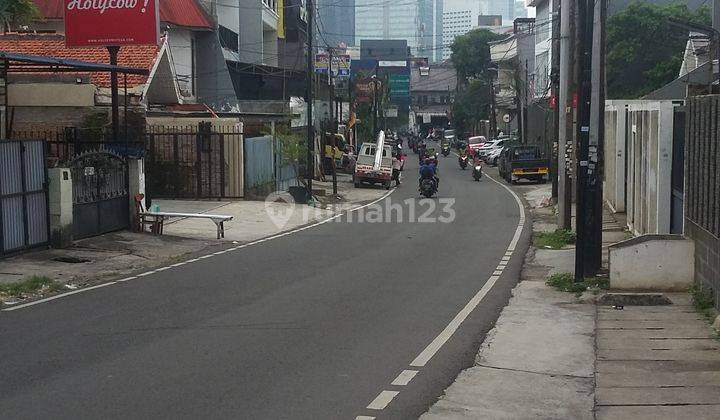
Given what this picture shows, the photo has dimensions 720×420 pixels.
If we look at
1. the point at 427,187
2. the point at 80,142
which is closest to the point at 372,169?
the point at 427,187

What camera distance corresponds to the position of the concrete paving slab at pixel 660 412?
27.7 ft

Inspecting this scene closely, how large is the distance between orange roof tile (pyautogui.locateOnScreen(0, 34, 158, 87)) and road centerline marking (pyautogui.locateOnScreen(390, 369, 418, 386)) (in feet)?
71.8

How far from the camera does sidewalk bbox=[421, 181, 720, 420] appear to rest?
8805 mm

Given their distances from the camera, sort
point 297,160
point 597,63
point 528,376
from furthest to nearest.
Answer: point 297,160 → point 597,63 → point 528,376

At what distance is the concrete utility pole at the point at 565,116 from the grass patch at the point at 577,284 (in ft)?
29.3

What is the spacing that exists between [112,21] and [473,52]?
349ft

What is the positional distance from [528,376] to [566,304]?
5.00m

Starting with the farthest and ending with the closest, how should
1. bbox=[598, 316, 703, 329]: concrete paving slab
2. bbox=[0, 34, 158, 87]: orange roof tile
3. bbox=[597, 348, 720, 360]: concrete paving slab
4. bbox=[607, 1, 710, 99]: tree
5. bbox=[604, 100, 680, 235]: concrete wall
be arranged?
bbox=[607, 1, 710, 99]: tree
bbox=[0, 34, 158, 87]: orange roof tile
bbox=[604, 100, 680, 235]: concrete wall
bbox=[598, 316, 703, 329]: concrete paving slab
bbox=[597, 348, 720, 360]: concrete paving slab

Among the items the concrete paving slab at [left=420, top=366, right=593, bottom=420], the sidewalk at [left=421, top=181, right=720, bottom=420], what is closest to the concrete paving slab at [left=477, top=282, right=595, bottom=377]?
the sidewalk at [left=421, top=181, right=720, bottom=420]

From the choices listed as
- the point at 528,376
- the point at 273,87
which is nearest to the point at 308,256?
the point at 528,376

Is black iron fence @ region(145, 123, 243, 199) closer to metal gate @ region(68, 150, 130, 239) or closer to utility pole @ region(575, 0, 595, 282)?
metal gate @ region(68, 150, 130, 239)

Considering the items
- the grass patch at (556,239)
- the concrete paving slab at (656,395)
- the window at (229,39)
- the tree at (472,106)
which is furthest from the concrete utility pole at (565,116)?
the tree at (472,106)

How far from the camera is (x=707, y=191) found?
550 inches

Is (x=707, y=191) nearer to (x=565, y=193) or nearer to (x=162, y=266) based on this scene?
(x=162, y=266)
